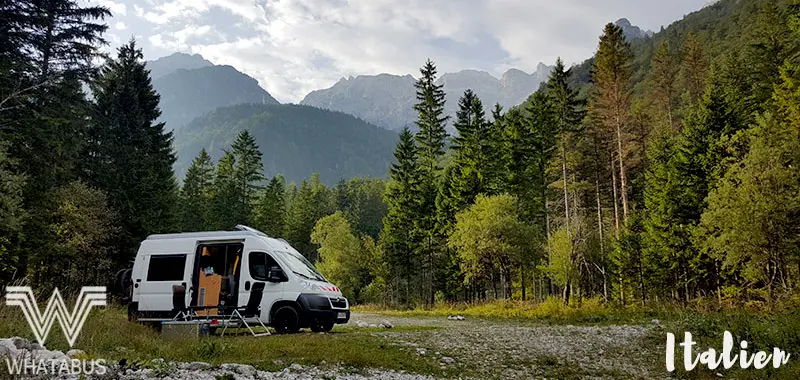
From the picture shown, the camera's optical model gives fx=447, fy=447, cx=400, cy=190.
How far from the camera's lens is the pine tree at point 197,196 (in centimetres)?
5453

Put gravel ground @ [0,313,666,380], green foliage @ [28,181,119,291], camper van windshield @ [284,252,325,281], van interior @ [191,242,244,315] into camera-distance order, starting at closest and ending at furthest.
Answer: gravel ground @ [0,313,666,380] → van interior @ [191,242,244,315] → camper van windshield @ [284,252,325,281] → green foliage @ [28,181,119,291]

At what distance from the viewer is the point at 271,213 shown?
62.7 meters

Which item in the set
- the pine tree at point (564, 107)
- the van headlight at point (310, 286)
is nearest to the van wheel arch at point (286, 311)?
the van headlight at point (310, 286)

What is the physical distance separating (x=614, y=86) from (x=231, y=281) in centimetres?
2963

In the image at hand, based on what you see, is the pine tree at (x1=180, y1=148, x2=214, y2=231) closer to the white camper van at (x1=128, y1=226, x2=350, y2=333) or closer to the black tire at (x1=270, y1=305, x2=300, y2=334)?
the white camper van at (x1=128, y1=226, x2=350, y2=333)

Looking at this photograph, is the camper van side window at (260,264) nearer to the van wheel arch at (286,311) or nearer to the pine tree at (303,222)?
the van wheel arch at (286,311)

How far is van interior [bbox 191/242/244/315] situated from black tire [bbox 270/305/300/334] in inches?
49.2

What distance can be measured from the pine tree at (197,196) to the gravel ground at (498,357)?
48.0 meters

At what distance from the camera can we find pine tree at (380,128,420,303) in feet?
144

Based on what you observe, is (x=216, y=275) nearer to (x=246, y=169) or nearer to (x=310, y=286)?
(x=310, y=286)

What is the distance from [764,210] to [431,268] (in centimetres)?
2841

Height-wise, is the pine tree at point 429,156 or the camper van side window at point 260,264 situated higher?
the pine tree at point 429,156

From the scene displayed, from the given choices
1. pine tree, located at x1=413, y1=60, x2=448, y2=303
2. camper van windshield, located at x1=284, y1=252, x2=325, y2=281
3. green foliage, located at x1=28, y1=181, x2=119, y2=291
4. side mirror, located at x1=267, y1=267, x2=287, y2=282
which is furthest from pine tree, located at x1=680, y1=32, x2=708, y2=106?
green foliage, located at x1=28, y1=181, x2=119, y2=291

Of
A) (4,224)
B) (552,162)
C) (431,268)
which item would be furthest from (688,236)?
(4,224)
